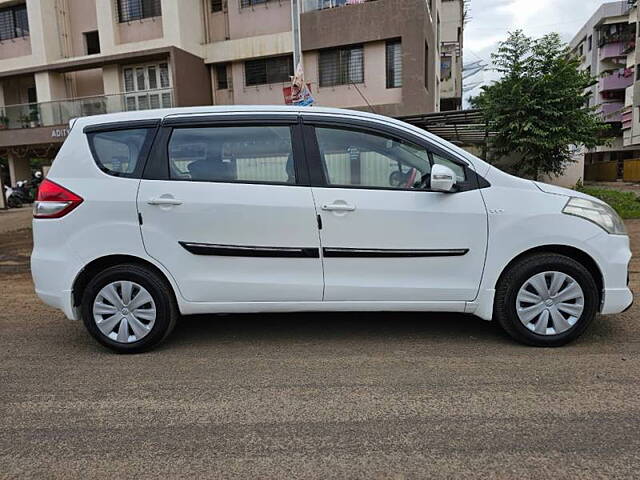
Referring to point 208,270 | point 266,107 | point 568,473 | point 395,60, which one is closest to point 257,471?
point 568,473

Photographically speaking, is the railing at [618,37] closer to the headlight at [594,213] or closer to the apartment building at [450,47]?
the apartment building at [450,47]

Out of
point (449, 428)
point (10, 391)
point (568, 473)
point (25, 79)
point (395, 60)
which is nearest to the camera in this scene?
point (568, 473)

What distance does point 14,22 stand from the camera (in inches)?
883

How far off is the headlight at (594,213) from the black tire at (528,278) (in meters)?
0.36

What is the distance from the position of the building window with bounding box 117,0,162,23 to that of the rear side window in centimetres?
1817

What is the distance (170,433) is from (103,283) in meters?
1.61

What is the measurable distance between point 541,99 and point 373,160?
9.51m

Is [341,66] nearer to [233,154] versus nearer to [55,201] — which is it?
[233,154]

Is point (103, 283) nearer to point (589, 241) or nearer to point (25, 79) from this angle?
point (589, 241)

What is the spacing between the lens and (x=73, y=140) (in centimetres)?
400

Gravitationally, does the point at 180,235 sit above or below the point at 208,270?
above

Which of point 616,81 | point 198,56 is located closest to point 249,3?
point 198,56

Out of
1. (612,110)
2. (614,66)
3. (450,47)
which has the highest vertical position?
(614,66)

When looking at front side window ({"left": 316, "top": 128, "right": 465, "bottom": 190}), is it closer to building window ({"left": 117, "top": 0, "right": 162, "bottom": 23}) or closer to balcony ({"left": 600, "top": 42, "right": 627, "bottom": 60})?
building window ({"left": 117, "top": 0, "right": 162, "bottom": 23})
